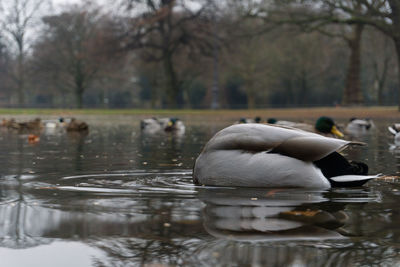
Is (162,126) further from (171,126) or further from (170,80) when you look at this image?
(170,80)

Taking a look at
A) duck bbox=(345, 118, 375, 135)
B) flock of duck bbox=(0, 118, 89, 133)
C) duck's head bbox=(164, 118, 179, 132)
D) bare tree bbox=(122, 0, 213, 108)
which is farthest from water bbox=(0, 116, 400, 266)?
bare tree bbox=(122, 0, 213, 108)

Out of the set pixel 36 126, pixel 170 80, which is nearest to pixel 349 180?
pixel 36 126

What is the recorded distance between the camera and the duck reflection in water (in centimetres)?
379

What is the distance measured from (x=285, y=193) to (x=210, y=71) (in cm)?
5128

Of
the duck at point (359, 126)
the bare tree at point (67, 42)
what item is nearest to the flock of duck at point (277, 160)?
the duck at point (359, 126)

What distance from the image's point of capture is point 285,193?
18.0ft

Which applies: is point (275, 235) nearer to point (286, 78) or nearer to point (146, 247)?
point (146, 247)

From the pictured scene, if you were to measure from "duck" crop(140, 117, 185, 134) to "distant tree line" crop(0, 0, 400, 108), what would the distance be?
9.44 m

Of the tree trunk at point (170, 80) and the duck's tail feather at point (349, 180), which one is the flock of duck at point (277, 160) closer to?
the duck's tail feather at point (349, 180)

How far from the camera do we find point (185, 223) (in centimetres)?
415

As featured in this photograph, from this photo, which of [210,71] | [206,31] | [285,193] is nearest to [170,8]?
[206,31]

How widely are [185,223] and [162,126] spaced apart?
68.5ft

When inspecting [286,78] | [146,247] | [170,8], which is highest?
[170,8]

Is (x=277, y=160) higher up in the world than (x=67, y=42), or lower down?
lower down
